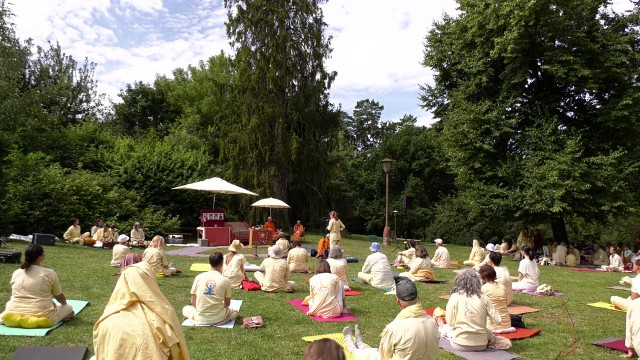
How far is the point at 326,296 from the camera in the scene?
27.6ft

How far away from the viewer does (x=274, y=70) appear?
26.1 metres

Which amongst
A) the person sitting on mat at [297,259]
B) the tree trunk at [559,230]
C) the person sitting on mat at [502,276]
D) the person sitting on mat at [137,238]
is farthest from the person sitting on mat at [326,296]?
the tree trunk at [559,230]

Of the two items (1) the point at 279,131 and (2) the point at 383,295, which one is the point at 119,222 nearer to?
(1) the point at 279,131

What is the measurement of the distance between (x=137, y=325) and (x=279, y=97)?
79.4 feet

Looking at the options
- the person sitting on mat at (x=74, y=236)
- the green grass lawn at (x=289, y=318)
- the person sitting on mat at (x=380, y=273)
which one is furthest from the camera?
the person sitting on mat at (x=74, y=236)

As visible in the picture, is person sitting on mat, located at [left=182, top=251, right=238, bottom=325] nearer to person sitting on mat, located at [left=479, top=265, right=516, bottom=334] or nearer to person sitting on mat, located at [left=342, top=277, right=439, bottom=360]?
person sitting on mat, located at [left=342, top=277, right=439, bottom=360]

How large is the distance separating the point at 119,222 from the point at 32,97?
10.4 m

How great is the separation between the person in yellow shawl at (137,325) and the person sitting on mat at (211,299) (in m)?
4.23

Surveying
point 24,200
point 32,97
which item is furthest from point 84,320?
point 32,97

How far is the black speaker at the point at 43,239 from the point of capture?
16078 millimetres

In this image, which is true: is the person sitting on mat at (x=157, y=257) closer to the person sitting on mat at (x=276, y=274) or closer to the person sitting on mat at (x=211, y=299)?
the person sitting on mat at (x=276, y=274)

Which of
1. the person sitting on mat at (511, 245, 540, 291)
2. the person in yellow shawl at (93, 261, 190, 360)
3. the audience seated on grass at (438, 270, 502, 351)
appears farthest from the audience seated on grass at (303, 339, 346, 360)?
the person sitting on mat at (511, 245, 540, 291)

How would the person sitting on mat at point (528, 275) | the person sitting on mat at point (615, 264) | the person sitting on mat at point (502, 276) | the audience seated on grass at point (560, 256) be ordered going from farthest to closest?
the audience seated on grass at point (560, 256) → the person sitting on mat at point (615, 264) → the person sitting on mat at point (528, 275) → the person sitting on mat at point (502, 276)

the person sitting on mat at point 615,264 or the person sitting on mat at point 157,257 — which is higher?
the person sitting on mat at point 157,257
